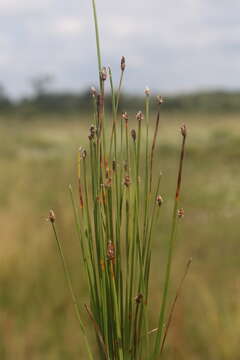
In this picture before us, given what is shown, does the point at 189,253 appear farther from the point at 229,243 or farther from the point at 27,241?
the point at 27,241

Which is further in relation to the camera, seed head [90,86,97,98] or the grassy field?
the grassy field

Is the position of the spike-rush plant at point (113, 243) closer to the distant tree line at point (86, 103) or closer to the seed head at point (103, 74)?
the seed head at point (103, 74)

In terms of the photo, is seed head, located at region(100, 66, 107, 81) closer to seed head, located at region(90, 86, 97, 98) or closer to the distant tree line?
seed head, located at region(90, 86, 97, 98)

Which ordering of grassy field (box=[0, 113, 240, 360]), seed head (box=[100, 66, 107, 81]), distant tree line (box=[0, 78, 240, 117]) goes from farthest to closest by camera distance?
distant tree line (box=[0, 78, 240, 117]) < grassy field (box=[0, 113, 240, 360]) < seed head (box=[100, 66, 107, 81])

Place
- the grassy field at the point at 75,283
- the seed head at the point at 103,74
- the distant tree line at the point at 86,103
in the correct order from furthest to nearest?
the distant tree line at the point at 86,103 → the grassy field at the point at 75,283 → the seed head at the point at 103,74

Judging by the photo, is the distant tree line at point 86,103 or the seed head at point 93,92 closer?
the seed head at point 93,92

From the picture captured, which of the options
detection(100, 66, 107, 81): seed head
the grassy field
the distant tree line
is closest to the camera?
detection(100, 66, 107, 81): seed head

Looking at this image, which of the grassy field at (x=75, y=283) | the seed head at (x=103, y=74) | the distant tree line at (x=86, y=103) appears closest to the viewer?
the seed head at (x=103, y=74)

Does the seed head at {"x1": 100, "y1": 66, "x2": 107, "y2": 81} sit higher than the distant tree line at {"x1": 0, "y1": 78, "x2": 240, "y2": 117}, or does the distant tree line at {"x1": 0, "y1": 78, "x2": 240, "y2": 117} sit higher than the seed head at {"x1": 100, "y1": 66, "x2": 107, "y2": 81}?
the seed head at {"x1": 100, "y1": 66, "x2": 107, "y2": 81}

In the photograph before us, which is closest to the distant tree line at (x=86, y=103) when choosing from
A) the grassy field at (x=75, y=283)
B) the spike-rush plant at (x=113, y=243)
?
the grassy field at (x=75, y=283)

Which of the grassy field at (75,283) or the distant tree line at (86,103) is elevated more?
the grassy field at (75,283)

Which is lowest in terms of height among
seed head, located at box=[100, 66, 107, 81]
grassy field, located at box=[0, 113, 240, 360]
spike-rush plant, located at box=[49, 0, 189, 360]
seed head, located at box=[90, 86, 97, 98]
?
grassy field, located at box=[0, 113, 240, 360]

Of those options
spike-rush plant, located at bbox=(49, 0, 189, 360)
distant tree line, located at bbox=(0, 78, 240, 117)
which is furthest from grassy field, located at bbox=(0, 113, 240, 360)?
distant tree line, located at bbox=(0, 78, 240, 117)
